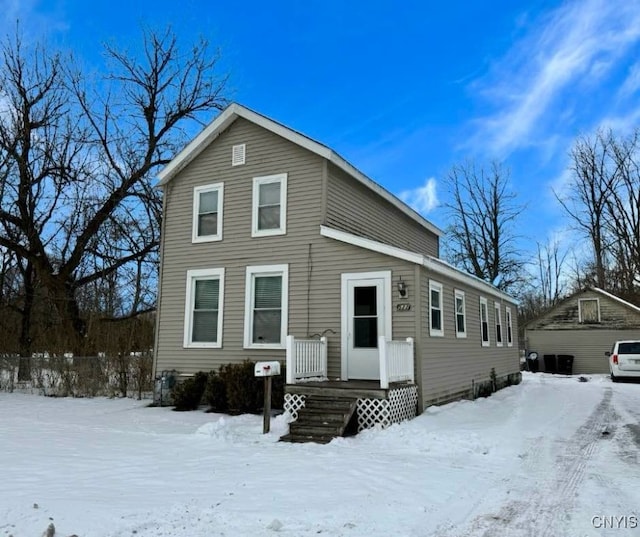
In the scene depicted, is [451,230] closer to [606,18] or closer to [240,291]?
[606,18]

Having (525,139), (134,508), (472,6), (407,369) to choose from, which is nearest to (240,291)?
(407,369)

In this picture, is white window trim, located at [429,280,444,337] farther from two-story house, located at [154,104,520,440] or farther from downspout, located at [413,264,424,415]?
downspout, located at [413,264,424,415]

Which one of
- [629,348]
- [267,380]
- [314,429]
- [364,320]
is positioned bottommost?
[314,429]

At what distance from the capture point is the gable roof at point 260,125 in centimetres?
1153

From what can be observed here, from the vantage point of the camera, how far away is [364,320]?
10648mm

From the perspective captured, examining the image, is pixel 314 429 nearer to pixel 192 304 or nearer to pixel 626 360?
pixel 192 304

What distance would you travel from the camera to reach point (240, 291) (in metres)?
12.0

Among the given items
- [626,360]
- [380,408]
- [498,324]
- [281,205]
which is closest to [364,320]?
[380,408]

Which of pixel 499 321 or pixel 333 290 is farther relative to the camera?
pixel 499 321

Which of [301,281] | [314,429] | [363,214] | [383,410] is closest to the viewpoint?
[314,429]

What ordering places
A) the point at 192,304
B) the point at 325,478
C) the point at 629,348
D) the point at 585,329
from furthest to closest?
the point at 585,329 → the point at 629,348 → the point at 192,304 → the point at 325,478

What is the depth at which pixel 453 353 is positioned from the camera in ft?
39.9

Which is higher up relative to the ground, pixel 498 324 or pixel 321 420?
pixel 498 324

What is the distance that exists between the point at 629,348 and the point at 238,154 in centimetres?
1643
